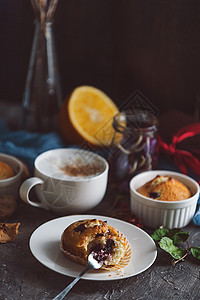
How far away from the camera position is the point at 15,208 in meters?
1.10

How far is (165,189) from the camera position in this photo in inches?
43.0

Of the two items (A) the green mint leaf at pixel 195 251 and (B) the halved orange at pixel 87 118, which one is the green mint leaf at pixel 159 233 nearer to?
(A) the green mint leaf at pixel 195 251

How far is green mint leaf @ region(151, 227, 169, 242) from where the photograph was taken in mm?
1013

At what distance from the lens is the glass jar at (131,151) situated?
122 centimetres

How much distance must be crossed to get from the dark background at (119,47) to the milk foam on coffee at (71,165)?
1.68 ft

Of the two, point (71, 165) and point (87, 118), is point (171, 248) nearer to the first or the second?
point (71, 165)

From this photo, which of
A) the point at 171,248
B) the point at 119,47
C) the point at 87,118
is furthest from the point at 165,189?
the point at 119,47

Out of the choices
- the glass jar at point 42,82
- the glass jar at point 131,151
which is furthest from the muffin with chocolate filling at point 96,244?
the glass jar at point 42,82

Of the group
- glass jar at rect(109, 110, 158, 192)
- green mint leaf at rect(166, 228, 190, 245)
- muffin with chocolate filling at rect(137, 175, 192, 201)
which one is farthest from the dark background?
green mint leaf at rect(166, 228, 190, 245)

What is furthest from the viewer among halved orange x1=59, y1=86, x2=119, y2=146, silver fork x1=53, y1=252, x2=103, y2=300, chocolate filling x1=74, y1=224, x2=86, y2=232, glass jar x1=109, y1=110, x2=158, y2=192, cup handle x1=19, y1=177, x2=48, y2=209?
halved orange x1=59, y1=86, x2=119, y2=146

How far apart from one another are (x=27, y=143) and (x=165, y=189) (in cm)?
50

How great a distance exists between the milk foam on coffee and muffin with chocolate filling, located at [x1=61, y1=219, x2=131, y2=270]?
0.62ft

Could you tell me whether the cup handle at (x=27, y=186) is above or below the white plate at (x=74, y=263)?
above

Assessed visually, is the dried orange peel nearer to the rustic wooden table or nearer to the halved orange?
the rustic wooden table
